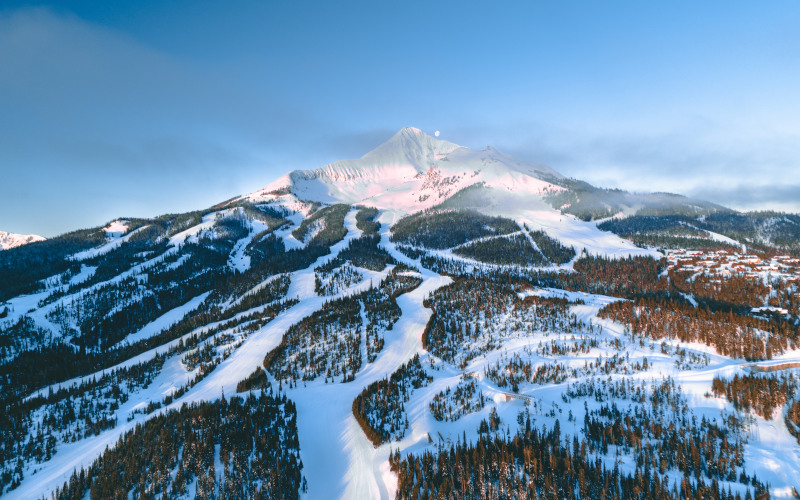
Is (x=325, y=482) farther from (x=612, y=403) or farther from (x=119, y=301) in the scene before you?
(x=119, y=301)

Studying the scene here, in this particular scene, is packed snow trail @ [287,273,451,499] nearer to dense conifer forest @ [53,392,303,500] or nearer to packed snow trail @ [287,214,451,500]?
packed snow trail @ [287,214,451,500]

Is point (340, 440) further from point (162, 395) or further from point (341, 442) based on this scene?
point (162, 395)

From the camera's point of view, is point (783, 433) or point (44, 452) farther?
point (44, 452)

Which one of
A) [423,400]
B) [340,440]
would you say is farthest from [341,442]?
[423,400]

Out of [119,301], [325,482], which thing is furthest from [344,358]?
[119,301]

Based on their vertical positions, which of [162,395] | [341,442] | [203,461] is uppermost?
[203,461]

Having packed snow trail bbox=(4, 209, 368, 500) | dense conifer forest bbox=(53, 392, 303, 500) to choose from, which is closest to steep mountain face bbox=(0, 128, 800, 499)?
dense conifer forest bbox=(53, 392, 303, 500)

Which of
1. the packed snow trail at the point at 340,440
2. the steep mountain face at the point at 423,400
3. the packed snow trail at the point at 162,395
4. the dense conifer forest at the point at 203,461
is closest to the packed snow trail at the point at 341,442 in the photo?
the packed snow trail at the point at 340,440

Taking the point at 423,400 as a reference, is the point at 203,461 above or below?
above

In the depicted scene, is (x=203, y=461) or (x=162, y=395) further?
(x=162, y=395)

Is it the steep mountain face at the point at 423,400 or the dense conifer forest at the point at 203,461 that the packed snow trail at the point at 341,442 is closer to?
the steep mountain face at the point at 423,400

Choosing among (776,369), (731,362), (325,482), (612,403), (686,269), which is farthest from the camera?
(686,269)
